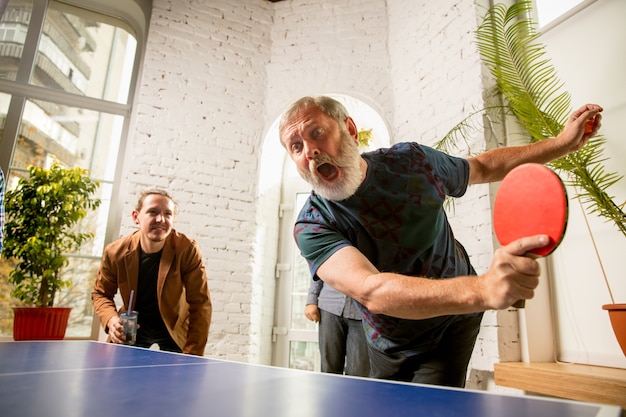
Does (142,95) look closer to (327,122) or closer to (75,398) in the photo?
(327,122)

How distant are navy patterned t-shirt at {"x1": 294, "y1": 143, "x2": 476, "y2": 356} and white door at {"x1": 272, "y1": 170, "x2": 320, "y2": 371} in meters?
2.73

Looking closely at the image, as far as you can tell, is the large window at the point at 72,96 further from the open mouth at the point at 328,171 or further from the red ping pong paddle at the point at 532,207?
the red ping pong paddle at the point at 532,207

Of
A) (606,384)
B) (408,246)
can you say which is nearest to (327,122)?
(408,246)

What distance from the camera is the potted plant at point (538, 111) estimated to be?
6.13 feet

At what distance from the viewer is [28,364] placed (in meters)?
0.98

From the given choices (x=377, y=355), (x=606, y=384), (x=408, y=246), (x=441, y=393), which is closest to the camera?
(x=441, y=393)

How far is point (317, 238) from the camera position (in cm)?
125

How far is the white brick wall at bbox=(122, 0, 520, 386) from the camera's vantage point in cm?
363

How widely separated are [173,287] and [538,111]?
2364 millimetres

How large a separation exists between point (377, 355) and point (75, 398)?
1.10 meters

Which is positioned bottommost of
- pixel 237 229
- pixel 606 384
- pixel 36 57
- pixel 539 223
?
pixel 606 384

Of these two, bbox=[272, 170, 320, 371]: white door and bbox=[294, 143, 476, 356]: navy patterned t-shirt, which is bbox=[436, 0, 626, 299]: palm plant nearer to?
bbox=[294, 143, 476, 356]: navy patterned t-shirt

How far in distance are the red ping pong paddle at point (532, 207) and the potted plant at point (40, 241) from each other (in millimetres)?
3339

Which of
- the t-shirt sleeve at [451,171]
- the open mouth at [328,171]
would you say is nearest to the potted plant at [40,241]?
the open mouth at [328,171]
